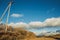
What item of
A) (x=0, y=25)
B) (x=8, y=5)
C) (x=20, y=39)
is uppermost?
(x=8, y=5)

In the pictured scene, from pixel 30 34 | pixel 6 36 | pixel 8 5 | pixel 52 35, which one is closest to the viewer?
pixel 6 36

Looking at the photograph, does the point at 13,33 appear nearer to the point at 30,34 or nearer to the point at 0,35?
the point at 0,35

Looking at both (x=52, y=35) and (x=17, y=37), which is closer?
(x=17, y=37)

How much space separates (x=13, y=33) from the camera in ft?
40.8

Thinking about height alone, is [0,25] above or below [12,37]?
above

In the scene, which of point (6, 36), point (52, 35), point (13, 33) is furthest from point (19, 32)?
point (52, 35)

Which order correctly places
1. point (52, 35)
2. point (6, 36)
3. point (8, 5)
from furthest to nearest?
point (52, 35) < point (8, 5) < point (6, 36)

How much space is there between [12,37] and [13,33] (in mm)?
510

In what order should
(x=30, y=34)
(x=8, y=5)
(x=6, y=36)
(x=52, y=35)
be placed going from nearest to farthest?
1. (x=6, y=36)
2. (x=8, y=5)
3. (x=30, y=34)
4. (x=52, y=35)

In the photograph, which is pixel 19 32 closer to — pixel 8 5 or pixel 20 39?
pixel 20 39

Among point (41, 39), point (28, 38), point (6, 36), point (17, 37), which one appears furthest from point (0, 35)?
point (41, 39)

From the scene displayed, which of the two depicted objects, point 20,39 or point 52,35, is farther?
point 52,35

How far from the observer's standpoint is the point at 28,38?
44.0 feet

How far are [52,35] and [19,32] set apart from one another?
13.3 feet
